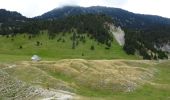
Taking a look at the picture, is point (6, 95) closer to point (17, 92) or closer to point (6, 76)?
point (17, 92)

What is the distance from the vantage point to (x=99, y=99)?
65938 mm

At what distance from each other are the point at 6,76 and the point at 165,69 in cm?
6029

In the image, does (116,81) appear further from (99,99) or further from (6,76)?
(6,76)

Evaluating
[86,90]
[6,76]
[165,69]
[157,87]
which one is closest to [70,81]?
[86,90]

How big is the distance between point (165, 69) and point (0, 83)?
63.4 metres

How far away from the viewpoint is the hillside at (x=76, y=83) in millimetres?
67875

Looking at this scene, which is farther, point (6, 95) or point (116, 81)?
point (116, 81)

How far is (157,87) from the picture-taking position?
8200cm

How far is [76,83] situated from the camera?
3135 inches

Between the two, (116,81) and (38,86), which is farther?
(116,81)

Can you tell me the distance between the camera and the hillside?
67875 millimetres

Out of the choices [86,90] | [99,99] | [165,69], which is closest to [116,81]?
[86,90]

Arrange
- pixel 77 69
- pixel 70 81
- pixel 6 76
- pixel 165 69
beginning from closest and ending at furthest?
pixel 6 76, pixel 70 81, pixel 77 69, pixel 165 69

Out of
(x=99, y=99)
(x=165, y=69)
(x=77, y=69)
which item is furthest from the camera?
(x=165, y=69)
